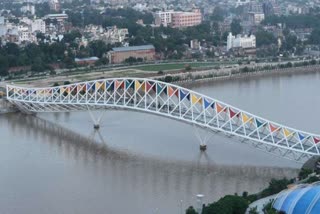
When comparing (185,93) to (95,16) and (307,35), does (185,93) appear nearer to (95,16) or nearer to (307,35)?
(307,35)

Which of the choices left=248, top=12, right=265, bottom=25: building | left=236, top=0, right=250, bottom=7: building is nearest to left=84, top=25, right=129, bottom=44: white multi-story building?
left=248, top=12, right=265, bottom=25: building

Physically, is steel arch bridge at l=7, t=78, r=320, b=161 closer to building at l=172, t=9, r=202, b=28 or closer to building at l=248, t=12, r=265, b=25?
building at l=172, t=9, r=202, b=28

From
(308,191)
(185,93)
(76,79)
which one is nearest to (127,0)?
(76,79)

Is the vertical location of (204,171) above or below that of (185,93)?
below

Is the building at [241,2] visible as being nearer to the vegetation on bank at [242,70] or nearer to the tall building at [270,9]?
the tall building at [270,9]

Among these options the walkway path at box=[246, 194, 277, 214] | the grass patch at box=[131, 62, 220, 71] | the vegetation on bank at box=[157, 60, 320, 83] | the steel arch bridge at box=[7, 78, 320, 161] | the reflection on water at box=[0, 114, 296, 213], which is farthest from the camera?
the grass patch at box=[131, 62, 220, 71]
